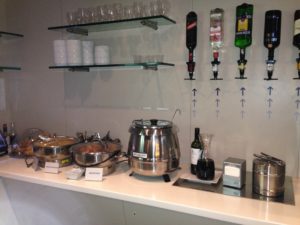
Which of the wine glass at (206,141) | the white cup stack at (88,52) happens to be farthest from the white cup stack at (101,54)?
the wine glass at (206,141)

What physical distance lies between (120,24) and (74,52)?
33 cm

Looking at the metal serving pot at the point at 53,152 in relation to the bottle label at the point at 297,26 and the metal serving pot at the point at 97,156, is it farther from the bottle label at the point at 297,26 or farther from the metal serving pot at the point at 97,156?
the bottle label at the point at 297,26

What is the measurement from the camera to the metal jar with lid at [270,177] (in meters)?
1.16

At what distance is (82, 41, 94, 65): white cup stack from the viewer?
1.65m

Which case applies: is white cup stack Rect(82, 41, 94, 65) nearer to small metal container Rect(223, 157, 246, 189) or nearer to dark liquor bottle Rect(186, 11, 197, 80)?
dark liquor bottle Rect(186, 11, 197, 80)

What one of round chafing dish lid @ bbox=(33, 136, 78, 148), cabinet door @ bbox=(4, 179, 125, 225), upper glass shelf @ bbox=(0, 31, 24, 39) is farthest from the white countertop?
upper glass shelf @ bbox=(0, 31, 24, 39)

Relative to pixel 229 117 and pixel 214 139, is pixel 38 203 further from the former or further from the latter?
pixel 229 117

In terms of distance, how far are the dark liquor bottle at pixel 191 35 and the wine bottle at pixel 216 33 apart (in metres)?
0.09

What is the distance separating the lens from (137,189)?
1254 millimetres

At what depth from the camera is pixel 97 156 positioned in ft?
4.53

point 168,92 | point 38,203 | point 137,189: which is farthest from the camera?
point 38,203

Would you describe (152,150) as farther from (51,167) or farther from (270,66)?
(270,66)

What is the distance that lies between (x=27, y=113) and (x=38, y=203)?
0.72 metres

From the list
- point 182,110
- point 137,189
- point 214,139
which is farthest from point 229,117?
point 137,189
